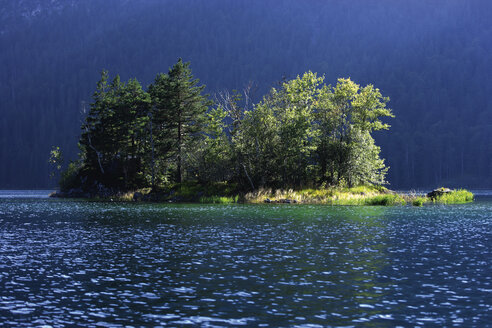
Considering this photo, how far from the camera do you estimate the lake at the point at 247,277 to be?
504 inches

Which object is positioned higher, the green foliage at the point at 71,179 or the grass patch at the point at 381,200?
the green foliage at the point at 71,179

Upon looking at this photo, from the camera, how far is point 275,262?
815 inches

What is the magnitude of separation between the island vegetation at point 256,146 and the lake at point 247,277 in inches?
1477

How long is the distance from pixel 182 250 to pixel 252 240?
5.02 metres

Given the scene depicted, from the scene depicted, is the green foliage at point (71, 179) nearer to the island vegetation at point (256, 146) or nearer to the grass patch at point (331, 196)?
the island vegetation at point (256, 146)

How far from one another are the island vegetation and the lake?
37524mm

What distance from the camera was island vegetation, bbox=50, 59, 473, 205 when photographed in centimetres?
7025

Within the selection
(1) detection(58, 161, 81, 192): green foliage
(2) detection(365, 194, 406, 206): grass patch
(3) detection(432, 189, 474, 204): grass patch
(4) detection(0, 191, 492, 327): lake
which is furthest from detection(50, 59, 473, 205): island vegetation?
(4) detection(0, 191, 492, 327): lake

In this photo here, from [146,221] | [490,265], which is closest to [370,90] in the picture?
[146,221]

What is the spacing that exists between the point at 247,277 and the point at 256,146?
2128 inches

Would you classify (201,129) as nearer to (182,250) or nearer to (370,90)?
(370,90)

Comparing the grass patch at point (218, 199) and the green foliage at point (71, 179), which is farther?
the green foliage at point (71, 179)

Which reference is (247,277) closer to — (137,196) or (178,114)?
(178,114)

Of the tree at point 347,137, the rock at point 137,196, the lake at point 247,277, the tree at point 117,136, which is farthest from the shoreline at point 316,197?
the lake at point 247,277
